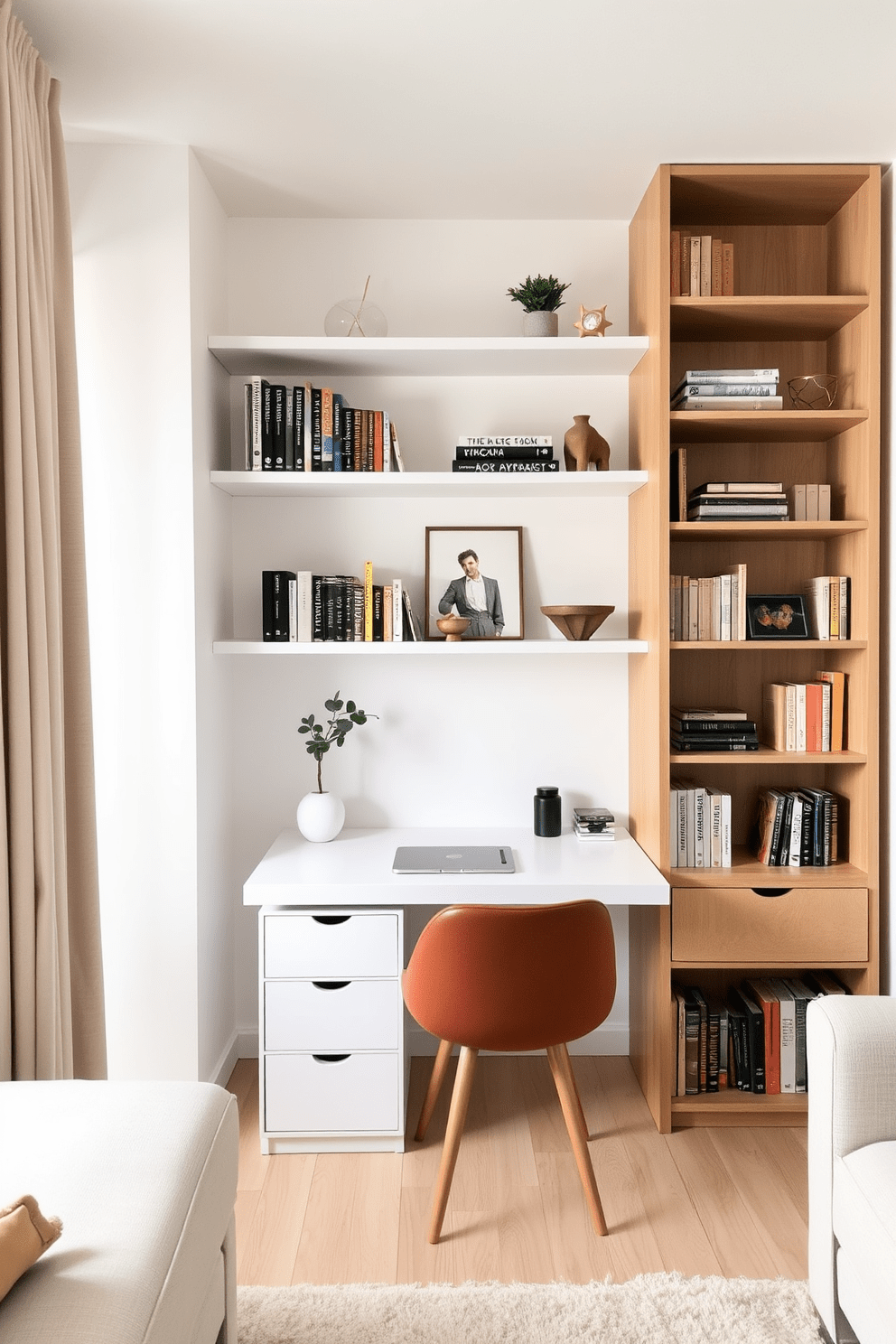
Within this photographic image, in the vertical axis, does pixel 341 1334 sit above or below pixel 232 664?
below

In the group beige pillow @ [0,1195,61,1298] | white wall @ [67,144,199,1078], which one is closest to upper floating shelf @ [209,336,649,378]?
white wall @ [67,144,199,1078]

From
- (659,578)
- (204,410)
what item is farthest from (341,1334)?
(204,410)

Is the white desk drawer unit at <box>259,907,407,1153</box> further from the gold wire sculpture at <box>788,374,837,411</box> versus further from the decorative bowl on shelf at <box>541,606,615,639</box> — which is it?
the gold wire sculpture at <box>788,374,837,411</box>

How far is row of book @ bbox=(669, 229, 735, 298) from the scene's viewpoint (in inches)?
Result: 104

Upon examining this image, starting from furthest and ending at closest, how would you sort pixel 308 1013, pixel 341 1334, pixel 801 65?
pixel 308 1013
pixel 801 65
pixel 341 1334

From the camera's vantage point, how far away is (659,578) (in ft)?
8.43

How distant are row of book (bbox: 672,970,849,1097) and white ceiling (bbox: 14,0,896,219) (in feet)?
7.62

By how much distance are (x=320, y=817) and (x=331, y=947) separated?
1.46 ft

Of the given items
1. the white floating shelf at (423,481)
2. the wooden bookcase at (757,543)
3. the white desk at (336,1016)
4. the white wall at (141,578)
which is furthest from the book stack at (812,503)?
the white wall at (141,578)

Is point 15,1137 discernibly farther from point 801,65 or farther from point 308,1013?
point 801,65

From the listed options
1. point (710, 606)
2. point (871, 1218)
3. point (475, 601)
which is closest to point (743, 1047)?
point (871, 1218)

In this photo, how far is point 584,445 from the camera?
109 inches

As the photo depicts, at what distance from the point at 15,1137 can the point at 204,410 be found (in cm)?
187

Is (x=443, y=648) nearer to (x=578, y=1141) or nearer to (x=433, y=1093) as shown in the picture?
(x=433, y=1093)
